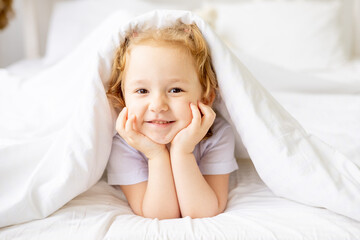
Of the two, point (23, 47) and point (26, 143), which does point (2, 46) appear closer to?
point (23, 47)

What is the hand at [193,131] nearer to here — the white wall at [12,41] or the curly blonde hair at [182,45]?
the curly blonde hair at [182,45]

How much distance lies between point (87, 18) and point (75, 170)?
1519mm

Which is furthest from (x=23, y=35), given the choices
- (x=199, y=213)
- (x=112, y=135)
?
(x=199, y=213)

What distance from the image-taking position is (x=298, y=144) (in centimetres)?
73

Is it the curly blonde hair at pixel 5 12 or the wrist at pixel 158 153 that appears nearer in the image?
the wrist at pixel 158 153

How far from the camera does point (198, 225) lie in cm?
65

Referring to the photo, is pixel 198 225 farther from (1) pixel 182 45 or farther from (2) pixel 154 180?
(1) pixel 182 45

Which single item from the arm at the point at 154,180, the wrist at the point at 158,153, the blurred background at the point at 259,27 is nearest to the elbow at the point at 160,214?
the arm at the point at 154,180

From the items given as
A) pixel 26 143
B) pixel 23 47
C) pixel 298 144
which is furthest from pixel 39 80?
pixel 23 47

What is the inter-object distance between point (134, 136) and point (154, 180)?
11 centimetres

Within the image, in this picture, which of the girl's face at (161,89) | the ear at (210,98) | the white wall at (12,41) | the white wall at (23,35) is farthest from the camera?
the white wall at (12,41)

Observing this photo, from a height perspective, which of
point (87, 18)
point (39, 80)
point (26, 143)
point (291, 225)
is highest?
point (87, 18)

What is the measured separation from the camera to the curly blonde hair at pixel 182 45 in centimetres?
77

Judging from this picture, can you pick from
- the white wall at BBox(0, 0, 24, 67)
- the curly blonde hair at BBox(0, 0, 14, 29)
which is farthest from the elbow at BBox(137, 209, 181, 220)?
the white wall at BBox(0, 0, 24, 67)
